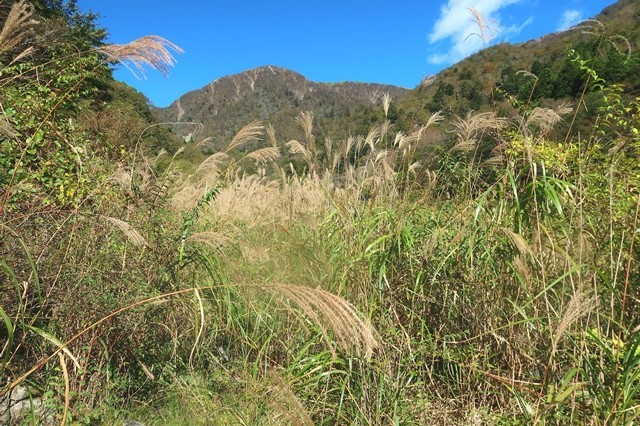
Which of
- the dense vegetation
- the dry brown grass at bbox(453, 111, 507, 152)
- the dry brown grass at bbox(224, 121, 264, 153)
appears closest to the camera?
the dense vegetation

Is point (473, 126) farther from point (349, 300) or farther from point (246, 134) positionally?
point (246, 134)

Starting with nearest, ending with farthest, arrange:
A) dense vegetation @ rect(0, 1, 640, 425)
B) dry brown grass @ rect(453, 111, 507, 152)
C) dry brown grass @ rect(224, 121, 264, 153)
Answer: dense vegetation @ rect(0, 1, 640, 425)
dry brown grass @ rect(453, 111, 507, 152)
dry brown grass @ rect(224, 121, 264, 153)

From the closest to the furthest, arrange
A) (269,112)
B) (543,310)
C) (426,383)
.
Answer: (543,310), (426,383), (269,112)

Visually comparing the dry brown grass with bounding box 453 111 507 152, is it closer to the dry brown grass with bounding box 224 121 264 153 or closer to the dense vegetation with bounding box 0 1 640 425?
the dense vegetation with bounding box 0 1 640 425

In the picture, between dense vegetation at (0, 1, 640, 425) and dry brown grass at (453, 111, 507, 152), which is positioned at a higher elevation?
dry brown grass at (453, 111, 507, 152)

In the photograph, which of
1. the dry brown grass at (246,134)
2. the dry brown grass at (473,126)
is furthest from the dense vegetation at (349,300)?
the dry brown grass at (246,134)

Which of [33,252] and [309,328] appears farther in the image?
[309,328]

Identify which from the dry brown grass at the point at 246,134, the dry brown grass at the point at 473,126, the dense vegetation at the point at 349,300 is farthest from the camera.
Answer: the dry brown grass at the point at 246,134

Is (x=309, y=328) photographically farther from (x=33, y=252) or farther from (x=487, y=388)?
(x=33, y=252)

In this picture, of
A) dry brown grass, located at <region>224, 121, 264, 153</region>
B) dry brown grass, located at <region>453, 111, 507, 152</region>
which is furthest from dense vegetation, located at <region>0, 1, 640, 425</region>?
dry brown grass, located at <region>224, 121, 264, 153</region>

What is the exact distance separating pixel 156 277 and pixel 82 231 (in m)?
0.49

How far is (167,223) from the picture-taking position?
2.78 metres

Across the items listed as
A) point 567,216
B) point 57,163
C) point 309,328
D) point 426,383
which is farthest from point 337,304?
point 57,163

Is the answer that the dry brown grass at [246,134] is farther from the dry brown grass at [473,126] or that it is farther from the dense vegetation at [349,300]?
the dry brown grass at [473,126]
